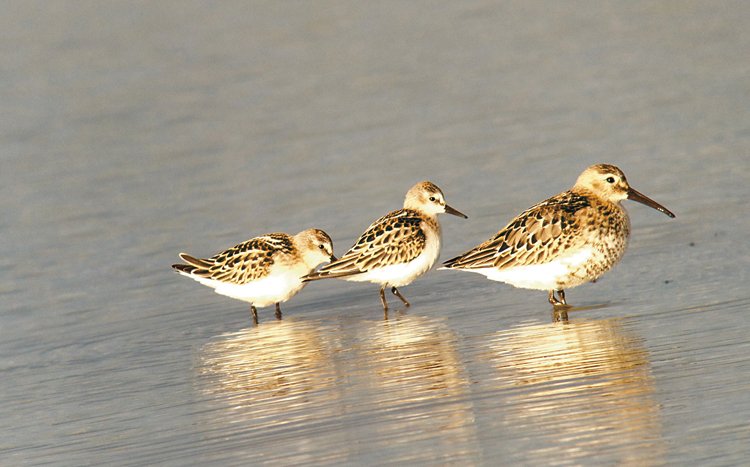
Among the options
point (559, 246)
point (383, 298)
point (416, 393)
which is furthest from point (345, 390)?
point (383, 298)

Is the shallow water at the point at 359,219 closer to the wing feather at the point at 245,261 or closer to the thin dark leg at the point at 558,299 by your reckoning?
the thin dark leg at the point at 558,299

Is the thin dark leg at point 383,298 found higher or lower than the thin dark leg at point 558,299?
higher

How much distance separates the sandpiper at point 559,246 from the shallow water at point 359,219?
1.12 feet

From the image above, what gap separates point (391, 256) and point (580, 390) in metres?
4.43

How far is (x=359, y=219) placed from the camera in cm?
1620

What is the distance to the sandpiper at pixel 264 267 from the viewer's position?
13617 mm

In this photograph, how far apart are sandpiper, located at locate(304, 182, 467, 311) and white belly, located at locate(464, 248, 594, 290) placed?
1.36 meters

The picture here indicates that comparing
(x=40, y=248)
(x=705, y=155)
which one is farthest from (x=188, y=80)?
(x=705, y=155)

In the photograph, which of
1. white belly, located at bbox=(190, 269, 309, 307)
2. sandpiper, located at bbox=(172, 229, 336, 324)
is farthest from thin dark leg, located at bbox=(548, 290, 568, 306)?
white belly, located at bbox=(190, 269, 309, 307)

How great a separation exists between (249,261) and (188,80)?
11045 mm

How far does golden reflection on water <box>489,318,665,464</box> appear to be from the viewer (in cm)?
817

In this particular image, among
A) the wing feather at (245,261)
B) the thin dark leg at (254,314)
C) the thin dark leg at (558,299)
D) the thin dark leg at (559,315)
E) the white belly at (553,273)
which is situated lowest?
the thin dark leg at (559,315)

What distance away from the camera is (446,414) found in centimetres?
924

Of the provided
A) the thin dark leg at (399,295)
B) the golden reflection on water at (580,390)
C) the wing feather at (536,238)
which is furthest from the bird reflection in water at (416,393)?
the thin dark leg at (399,295)
